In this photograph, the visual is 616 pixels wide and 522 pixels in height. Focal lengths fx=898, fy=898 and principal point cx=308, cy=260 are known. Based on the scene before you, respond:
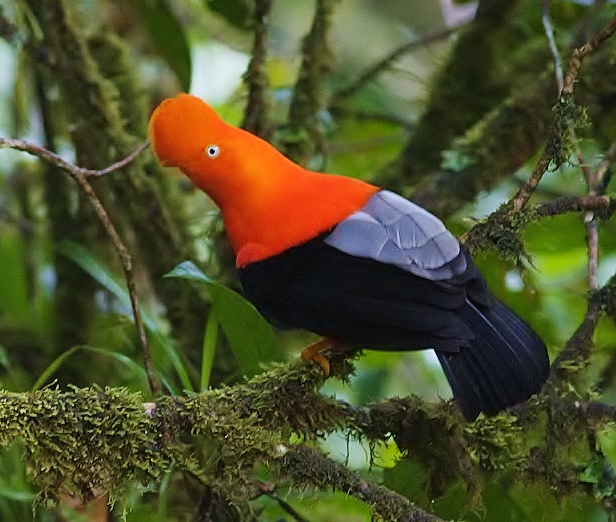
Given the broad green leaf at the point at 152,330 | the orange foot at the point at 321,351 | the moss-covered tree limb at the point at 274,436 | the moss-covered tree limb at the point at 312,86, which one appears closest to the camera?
the moss-covered tree limb at the point at 274,436

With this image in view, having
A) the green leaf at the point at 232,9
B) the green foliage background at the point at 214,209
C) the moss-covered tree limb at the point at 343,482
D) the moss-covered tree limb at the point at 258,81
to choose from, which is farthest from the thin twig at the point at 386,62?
the moss-covered tree limb at the point at 343,482

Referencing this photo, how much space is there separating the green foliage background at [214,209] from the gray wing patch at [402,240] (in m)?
0.22

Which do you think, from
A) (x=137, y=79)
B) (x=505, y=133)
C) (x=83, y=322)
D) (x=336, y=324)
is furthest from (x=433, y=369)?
(x=336, y=324)

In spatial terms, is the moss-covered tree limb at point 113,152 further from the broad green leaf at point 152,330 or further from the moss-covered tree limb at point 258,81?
the moss-covered tree limb at point 258,81

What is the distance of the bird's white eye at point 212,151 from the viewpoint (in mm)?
1976

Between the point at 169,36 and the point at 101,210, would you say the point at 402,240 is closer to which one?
the point at 101,210

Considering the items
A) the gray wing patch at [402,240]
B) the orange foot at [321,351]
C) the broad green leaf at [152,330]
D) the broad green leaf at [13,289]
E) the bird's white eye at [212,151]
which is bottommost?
the broad green leaf at [13,289]

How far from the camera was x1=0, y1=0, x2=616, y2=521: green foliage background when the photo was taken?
7.17ft

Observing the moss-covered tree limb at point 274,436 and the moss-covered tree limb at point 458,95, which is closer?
the moss-covered tree limb at point 274,436

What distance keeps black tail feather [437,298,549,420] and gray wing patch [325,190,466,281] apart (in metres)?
0.12

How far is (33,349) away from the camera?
128 inches

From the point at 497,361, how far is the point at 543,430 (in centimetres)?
32

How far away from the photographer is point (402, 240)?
1.76m

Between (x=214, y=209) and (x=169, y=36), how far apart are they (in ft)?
1.92
